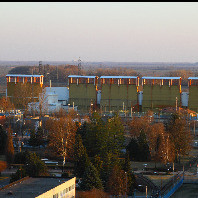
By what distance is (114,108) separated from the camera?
85.1 ft

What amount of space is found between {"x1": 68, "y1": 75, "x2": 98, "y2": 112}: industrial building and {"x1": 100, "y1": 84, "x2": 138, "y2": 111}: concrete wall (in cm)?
57

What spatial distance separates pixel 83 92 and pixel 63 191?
57.4ft

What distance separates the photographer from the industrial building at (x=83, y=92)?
2647 centimetres

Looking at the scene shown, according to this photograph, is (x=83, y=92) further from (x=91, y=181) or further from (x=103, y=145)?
(x=91, y=181)

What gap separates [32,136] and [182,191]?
6.92m

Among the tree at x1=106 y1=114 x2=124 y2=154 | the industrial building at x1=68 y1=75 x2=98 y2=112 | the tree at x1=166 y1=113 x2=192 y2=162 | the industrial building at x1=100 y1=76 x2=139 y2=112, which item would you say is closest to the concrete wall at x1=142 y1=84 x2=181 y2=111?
the industrial building at x1=100 y1=76 x2=139 y2=112

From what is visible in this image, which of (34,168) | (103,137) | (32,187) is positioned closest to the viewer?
(32,187)

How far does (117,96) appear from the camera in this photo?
2631 cm

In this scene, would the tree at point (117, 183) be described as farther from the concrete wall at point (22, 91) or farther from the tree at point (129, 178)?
the concrete wall at point (22, 91)

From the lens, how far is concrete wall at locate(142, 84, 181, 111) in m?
25.8

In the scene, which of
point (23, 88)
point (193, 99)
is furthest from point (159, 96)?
point (23, 88)

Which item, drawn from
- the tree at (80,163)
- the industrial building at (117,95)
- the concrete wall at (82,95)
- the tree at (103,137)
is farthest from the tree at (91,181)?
the concrete wall at (82,95)

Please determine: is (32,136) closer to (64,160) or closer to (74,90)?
(64,160)

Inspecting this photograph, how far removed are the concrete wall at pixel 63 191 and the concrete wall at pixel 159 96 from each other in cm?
1628
